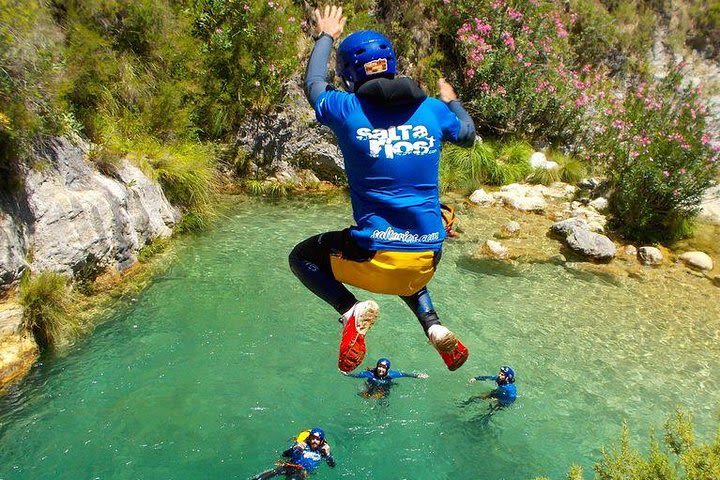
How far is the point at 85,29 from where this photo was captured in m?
7.68

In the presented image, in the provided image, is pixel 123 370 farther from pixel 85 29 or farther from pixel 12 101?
pixel 85 29

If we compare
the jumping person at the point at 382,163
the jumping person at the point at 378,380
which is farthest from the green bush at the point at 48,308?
the jumping person at the point at 382,163

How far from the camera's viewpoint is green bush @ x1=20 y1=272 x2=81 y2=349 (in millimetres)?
5367

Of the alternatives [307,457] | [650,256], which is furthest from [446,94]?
[650,256]

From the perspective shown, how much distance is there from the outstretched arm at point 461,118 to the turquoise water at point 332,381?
10.9 ft

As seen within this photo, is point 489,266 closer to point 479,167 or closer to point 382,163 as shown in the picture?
point 479,167

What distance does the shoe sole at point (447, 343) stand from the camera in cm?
275

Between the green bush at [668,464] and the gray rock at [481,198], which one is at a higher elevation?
the green bush at [668,464]

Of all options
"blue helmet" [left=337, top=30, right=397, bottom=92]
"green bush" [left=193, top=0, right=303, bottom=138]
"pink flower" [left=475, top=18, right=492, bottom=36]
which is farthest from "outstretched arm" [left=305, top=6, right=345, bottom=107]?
"pink flower" [left=475, top=18, right=492, bottom=36]

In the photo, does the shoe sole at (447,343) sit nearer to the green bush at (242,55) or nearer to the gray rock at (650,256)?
the gray rock at (650,256)

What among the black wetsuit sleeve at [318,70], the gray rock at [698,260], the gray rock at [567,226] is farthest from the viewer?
the gray rock at [567,226]

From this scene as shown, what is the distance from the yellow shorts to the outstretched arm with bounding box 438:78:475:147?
56 cm

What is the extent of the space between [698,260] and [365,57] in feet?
30.2

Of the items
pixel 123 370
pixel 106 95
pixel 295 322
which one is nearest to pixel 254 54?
pixel 106 95
